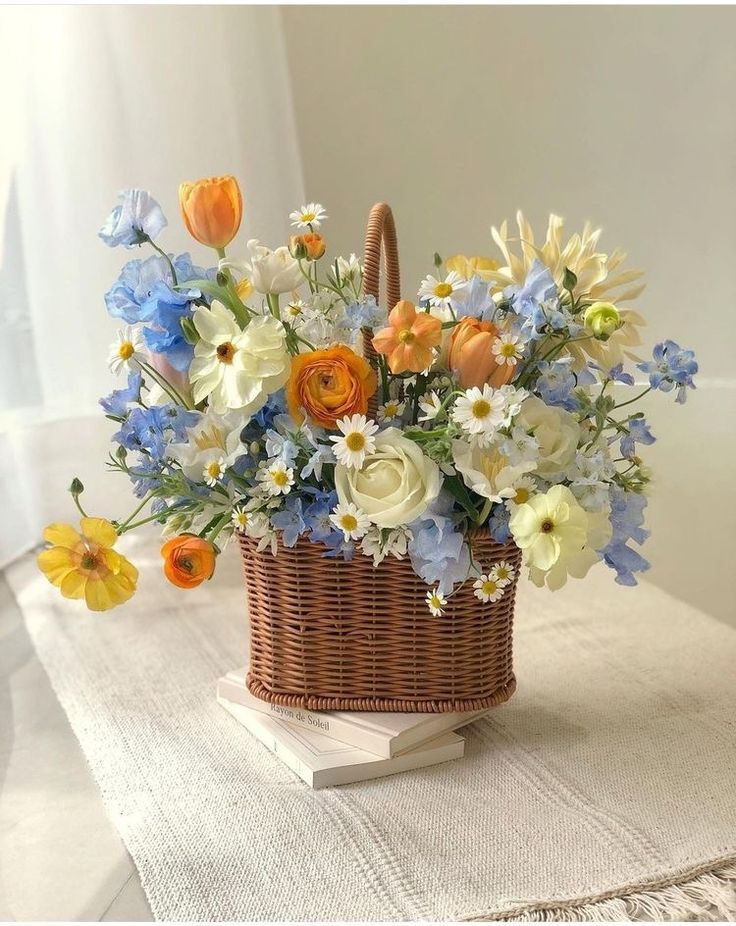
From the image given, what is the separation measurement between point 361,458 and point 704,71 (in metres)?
1.10

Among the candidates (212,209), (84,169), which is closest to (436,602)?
(212,209)

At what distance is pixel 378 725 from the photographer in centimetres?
91

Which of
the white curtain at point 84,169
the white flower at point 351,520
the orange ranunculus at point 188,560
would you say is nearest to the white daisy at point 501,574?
the white flower at point 351,520

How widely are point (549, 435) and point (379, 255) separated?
211 millimetres

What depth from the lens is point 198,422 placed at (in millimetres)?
847

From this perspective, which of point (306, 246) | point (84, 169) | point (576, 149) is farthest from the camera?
point (576, 149)

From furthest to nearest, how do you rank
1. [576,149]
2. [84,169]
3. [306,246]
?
[576,149], [84,169], [306,246]

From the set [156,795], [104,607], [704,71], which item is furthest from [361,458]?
[704,71]

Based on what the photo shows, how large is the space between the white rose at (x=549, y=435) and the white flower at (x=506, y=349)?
1.5 inches

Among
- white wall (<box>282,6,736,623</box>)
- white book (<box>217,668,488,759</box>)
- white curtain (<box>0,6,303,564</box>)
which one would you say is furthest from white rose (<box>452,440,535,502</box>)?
white curtain (<box>0,6,303,564</box>)

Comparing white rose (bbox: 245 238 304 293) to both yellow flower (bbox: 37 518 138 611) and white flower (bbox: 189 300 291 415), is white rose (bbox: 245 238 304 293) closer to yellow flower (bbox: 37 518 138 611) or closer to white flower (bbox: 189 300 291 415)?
white flower (bbox: 189 300 291 415)

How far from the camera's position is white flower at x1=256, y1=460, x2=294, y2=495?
32.3 inches

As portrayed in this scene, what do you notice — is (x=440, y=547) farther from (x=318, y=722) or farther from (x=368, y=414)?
(x=318, y=722)

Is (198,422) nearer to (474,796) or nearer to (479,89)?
(474,796)
